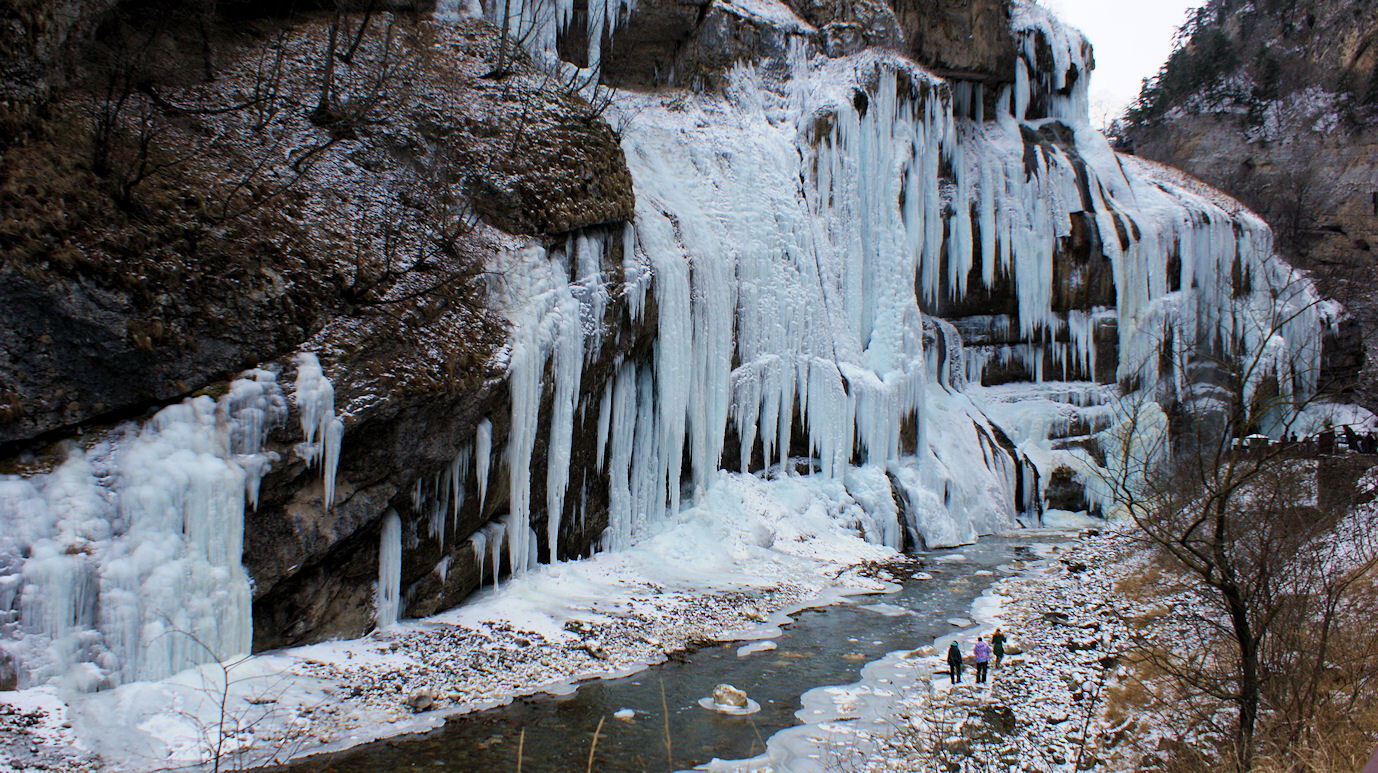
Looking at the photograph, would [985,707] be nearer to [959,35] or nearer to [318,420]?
[318,420]

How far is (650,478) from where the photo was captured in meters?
15.5

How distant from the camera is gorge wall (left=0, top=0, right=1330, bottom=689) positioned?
8164 mm

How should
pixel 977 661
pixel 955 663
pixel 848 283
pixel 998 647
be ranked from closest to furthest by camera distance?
1. pixel 955 663
2. pixel 977 661
3. pixel 998 647
4. pixel 848 283

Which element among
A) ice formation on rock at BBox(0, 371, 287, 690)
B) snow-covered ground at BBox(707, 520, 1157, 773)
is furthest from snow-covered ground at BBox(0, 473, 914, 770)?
snow-covered ground at BBox(707, 520, 1157, 773)

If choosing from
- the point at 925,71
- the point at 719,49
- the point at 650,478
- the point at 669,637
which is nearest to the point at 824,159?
the point at 719,49

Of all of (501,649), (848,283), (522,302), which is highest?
(848,283)

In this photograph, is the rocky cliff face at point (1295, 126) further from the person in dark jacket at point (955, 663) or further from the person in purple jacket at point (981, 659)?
the person in dark jacket at point (955, 663)

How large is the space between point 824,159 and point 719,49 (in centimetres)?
426

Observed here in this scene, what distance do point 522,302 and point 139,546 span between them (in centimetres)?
606

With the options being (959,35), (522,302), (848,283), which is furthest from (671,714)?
(959,35)

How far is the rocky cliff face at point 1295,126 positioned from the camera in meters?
32.7

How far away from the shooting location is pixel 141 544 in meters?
7.84

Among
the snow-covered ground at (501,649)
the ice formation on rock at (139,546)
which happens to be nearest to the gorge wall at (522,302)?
the ice formation on rock at (139,546)

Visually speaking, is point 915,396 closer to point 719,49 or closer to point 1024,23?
point 719,49
